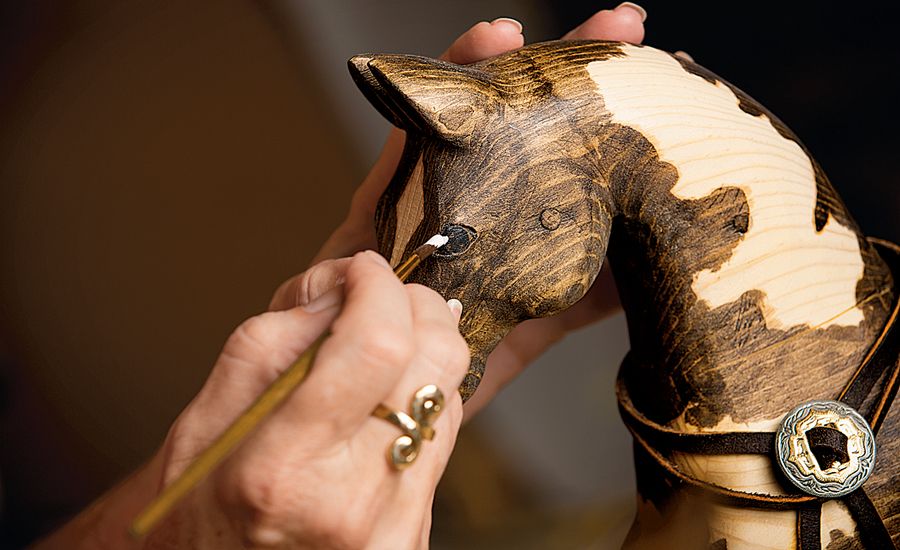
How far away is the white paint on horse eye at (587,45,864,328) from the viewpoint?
22.9 inches

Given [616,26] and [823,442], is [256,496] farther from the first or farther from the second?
[616,26]

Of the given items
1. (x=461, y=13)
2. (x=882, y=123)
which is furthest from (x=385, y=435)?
(x=461, y=13)

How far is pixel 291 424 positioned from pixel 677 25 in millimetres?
865

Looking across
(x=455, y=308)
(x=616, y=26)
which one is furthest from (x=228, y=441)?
(x=616, y=26)

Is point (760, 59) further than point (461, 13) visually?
No

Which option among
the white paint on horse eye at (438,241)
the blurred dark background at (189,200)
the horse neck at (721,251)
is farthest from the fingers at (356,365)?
the blurred dark background at (189,200)

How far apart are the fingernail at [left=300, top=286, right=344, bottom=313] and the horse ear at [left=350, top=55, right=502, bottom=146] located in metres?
0.12

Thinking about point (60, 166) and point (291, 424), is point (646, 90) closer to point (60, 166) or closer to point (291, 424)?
point (291, 424)

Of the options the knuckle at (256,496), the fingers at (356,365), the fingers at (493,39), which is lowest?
the knuckle at (256,496)

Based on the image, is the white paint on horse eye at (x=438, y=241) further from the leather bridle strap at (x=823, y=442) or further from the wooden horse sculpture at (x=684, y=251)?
the leather bridle strap at (x=823, y=442)

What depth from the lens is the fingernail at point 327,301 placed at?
46 centimetres

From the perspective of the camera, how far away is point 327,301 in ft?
1.54

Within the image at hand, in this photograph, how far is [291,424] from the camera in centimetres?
42

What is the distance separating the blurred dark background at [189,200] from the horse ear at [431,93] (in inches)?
25.5
